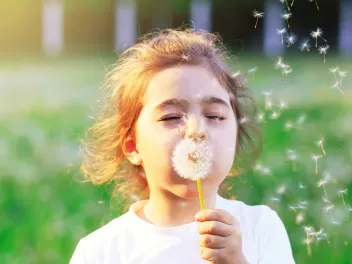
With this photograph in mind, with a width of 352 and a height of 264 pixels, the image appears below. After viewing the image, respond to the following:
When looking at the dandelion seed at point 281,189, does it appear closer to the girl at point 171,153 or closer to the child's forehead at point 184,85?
the girl at point 171,153

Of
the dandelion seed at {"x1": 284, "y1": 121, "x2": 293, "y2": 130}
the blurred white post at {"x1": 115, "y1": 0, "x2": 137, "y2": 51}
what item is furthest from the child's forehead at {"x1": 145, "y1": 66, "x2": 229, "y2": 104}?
the blurred white post at {"x1": 115, "y1": 0, "x2": 137, "y2": 51}

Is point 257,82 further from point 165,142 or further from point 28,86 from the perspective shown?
point 165,142

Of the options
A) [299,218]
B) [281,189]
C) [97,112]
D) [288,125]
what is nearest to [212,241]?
[97,112]

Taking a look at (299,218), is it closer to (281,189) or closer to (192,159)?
(281,189)

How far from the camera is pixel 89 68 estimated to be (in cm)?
631

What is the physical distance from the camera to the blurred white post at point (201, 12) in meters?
6.39

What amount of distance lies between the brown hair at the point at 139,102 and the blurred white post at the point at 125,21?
4.24 m

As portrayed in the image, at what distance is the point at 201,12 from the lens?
6.47m

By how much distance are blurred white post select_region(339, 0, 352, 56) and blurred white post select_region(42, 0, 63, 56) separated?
101 inches

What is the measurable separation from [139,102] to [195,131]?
0.82 ft

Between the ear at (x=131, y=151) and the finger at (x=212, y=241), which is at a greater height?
the ear at (x=131, y=151)

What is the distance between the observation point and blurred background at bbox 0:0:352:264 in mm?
2389

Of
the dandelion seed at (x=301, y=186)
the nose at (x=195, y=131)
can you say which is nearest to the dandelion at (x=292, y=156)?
the dandelion seed at (x=301, y=186)

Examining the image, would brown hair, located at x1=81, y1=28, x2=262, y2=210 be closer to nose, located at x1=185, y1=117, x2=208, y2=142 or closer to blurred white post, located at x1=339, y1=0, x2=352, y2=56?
nose, located at x1=185, y1=117, x2=208, y2=142
